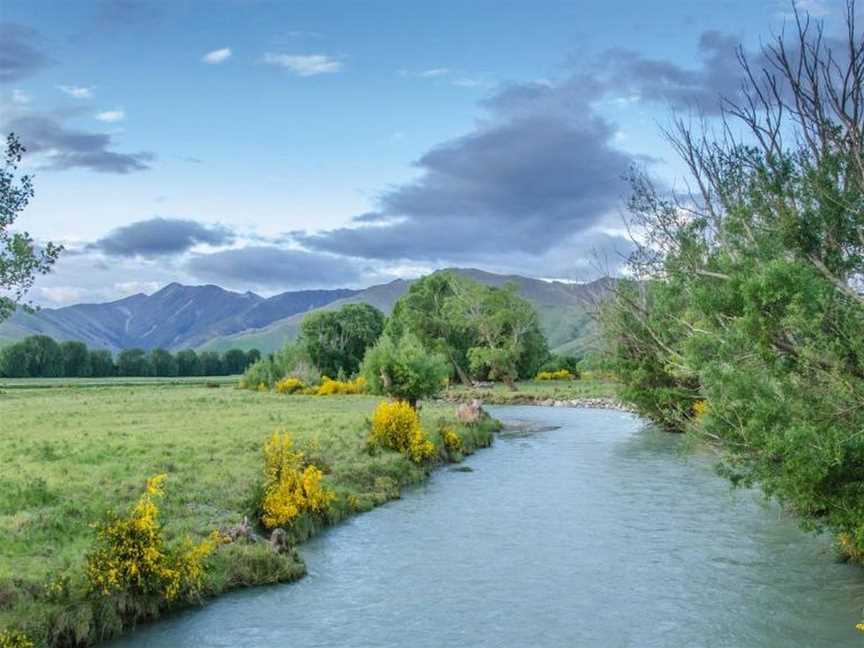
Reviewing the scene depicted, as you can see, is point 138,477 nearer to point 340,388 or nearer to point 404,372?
point 404,372

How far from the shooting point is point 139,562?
54.0 ft

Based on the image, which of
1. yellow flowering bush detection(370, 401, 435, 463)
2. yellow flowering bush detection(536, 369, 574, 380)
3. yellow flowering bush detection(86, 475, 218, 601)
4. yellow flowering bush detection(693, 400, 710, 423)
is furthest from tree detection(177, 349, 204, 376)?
yellow flowering bush detection(86, 475, 218, 601)

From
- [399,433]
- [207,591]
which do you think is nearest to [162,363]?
[399,433]

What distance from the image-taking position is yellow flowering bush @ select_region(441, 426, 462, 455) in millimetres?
42812

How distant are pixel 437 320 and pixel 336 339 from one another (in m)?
14.0

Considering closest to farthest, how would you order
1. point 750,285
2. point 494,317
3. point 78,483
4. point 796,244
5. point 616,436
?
point 750,285, point 796,244, point 78,483, point 616,436, point 494,317

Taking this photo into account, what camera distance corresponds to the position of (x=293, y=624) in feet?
→ 54.9

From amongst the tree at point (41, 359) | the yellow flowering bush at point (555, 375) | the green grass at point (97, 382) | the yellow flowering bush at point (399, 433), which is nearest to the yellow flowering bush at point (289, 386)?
the green grass at point (97, 382)

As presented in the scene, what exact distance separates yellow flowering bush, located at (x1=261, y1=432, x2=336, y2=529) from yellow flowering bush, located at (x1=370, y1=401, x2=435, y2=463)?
10982mm

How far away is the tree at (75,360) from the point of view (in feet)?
557

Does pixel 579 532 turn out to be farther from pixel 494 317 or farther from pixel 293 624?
pixel 494 317

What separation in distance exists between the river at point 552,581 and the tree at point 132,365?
160847 mm

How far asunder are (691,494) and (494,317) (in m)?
72.6

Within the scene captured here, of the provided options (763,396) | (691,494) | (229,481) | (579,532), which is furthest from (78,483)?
(691,494)
